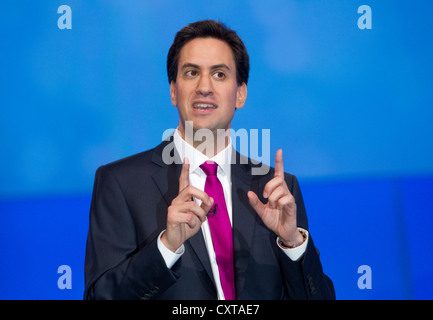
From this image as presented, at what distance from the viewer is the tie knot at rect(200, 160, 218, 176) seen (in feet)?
7.15

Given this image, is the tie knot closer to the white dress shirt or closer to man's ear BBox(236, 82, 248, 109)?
the white dress shirt

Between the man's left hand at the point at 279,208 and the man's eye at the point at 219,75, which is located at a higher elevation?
the man's eye at the point at 219,75

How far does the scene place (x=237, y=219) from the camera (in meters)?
2.13

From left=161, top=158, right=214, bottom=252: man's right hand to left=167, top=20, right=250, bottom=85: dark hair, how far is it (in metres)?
0.79

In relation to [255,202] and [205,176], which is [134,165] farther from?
[255,202]

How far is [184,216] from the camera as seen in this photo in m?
1.79

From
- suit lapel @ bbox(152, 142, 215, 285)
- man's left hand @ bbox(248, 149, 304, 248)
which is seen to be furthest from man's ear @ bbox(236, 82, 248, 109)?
man's left hand @ bbox(248, 149, 304, 248)

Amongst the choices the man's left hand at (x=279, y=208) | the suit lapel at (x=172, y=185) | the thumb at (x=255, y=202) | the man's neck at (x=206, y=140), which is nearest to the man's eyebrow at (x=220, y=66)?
the man's neck at (x=206, y=140)

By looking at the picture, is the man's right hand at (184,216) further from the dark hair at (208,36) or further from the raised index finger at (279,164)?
the dark hair at (208,36)

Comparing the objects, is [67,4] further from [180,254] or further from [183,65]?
[180,254]

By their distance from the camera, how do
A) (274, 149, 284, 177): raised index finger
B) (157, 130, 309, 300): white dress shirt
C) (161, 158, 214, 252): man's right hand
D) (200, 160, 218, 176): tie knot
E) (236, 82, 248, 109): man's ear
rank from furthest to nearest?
(236, 82, 248, 109): man's ear, (200, 160, 218, 176): tie knot, (157, 130, 309, 300): white dress shirt, (274, 149, 284, 177): raised index finger, (161, 158, 214, 252): man's right hand

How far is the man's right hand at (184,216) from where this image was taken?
1.79 meters

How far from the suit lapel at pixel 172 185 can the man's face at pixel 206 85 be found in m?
0.16
